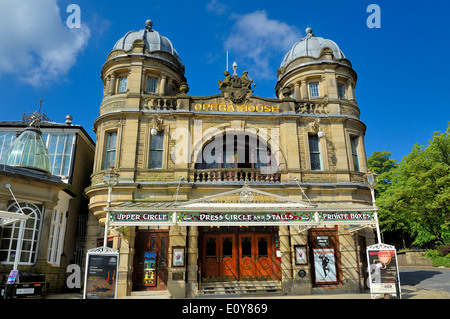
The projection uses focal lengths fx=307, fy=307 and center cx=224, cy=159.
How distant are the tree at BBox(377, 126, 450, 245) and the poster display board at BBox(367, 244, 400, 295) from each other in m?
17.5

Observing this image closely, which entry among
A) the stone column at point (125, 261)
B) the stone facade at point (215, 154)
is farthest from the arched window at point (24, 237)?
the stone column at point (125, 261)

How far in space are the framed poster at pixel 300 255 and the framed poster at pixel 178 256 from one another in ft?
18.8

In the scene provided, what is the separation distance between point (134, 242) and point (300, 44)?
17.0 meters

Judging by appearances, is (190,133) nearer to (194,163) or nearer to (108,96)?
(194,163)

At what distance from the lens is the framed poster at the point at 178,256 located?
1510 centimetres

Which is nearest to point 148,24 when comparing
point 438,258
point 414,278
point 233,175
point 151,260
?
point 233,175

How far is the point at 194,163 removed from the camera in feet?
55.7

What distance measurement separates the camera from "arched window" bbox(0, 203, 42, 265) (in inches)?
575

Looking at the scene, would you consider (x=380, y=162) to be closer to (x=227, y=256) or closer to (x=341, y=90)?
(x=341, y=90)

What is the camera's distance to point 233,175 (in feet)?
55.3

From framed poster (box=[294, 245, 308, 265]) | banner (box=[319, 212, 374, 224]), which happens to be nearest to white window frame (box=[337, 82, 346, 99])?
banner (box=[319, 212, 374, 224])

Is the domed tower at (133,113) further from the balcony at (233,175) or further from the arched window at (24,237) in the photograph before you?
the arched window at (24,237)
